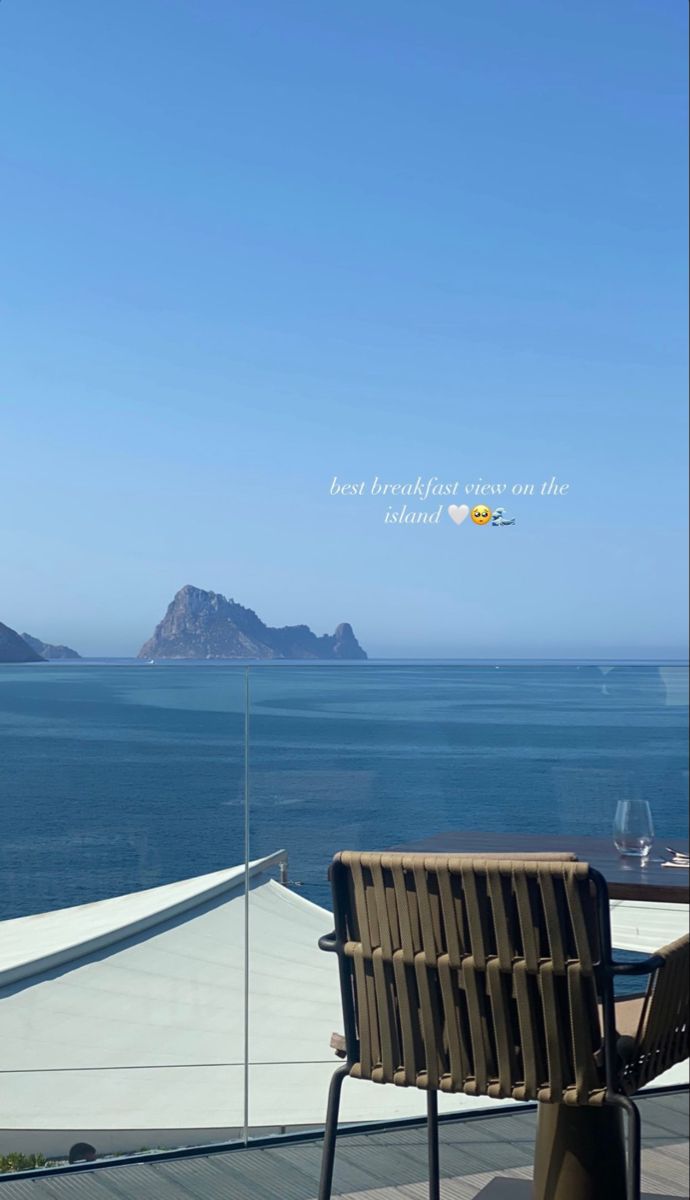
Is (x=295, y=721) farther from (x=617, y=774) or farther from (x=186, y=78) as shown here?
(x=186, y=78)

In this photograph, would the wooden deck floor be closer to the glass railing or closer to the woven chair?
the glass railing

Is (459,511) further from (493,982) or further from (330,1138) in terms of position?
(493,982)

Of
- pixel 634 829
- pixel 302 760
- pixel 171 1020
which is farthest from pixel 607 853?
pixel 171 1020

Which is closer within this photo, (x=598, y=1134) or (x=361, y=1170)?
(x=598, y=1134)

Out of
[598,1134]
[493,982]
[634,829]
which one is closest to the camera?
[493,982]

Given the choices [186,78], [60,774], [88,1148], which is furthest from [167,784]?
[186,78]

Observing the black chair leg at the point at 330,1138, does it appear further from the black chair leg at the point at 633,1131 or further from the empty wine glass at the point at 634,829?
the empty wine glass at the point at 634,829

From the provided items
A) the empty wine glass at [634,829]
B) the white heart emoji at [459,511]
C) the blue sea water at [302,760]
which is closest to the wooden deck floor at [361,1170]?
the blue sea water at [302,760]
